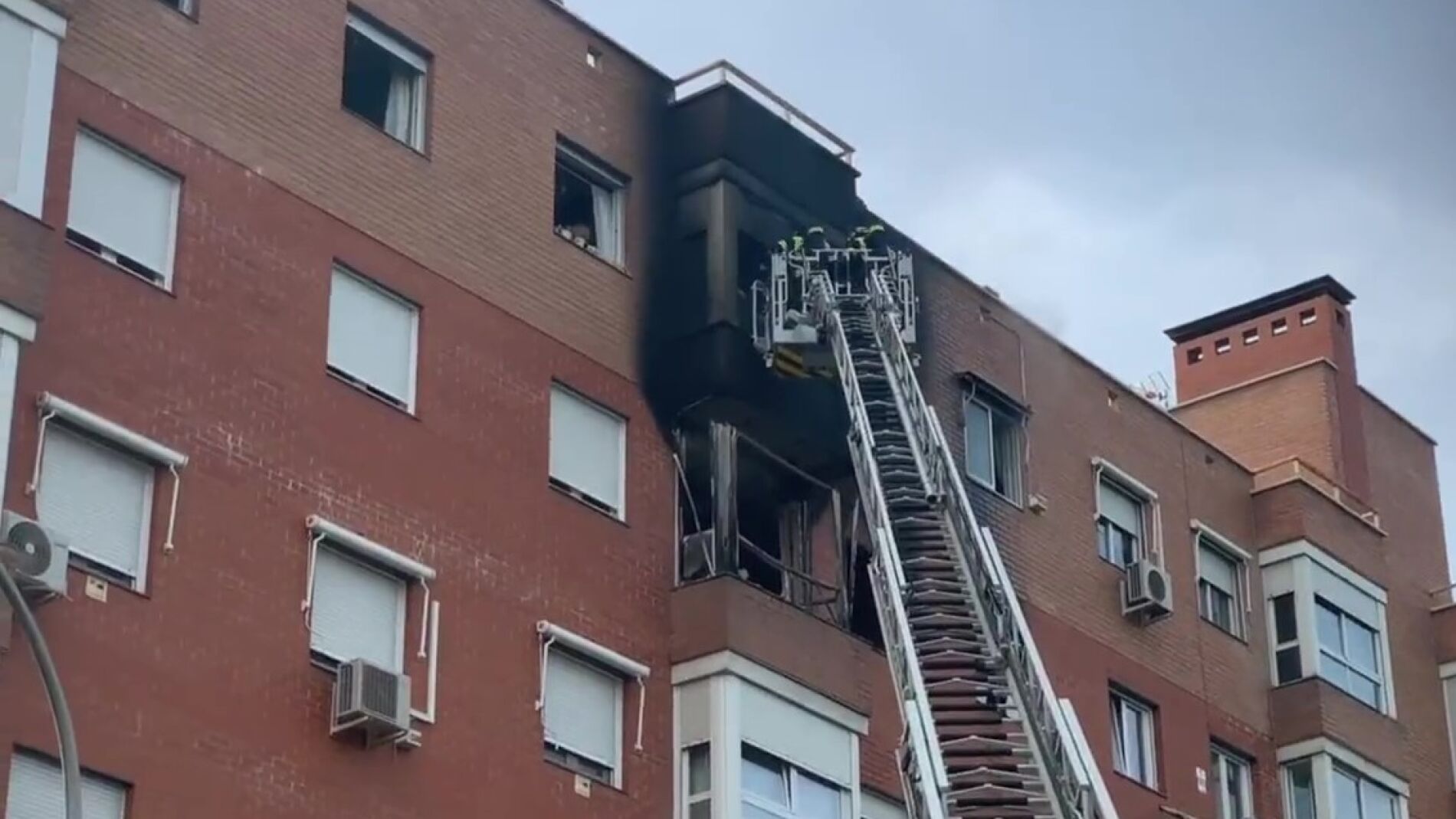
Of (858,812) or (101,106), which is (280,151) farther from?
(858,812)

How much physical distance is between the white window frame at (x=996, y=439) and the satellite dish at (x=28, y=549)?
15.2 m

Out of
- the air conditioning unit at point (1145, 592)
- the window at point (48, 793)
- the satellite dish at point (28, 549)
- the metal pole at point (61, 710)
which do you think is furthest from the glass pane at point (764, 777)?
the metal pole at point (61, 710)

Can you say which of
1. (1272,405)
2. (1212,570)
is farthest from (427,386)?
(1272,405)

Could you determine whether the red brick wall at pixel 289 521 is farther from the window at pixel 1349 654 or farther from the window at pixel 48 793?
the window at pixel 1349 654

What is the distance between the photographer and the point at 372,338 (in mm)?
27297

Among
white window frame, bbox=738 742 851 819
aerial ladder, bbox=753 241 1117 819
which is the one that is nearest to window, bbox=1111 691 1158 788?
aerial ladder, bbox=753 241 1117 819

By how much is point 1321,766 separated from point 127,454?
1979cm

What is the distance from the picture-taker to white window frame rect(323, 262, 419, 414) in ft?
88.0

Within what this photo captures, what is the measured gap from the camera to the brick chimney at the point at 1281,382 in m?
43.7

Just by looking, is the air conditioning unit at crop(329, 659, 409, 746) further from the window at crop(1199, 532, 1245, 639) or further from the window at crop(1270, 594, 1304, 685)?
the window at crop(1270, 594, 1304, 685)

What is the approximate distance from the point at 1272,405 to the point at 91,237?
24.3 m

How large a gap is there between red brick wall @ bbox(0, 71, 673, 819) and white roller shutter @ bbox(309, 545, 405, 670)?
0.21 meters

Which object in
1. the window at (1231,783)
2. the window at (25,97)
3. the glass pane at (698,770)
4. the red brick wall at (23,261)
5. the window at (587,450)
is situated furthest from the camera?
the window at (1231,783)

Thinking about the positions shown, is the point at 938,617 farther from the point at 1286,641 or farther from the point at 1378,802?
the point at 1378,802
